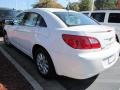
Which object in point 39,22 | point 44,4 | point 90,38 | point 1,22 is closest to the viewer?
point 90,38

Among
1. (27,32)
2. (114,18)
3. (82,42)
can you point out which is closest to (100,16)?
(114,18)

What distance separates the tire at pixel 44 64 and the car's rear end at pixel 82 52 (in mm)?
231

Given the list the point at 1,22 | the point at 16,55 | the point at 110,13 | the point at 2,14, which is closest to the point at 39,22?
the point at 16,55

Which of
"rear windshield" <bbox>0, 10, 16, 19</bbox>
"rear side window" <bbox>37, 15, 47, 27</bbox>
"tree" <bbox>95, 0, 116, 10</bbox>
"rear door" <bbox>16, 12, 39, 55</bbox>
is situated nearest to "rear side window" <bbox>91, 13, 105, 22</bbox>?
"rear door" <bbox>16, 12, 39, 55</bbox>

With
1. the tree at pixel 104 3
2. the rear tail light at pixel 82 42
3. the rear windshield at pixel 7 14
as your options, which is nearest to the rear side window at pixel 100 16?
the rear windshield at pixel 7 14

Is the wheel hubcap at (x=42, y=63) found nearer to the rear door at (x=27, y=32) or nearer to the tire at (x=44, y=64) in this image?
the tire at (x=44, y=64)

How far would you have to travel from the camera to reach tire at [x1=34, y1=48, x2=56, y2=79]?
5.65 metres

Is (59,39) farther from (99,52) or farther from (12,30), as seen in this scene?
(12,30)

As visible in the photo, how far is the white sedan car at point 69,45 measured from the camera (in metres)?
5.04

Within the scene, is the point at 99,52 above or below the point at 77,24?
below

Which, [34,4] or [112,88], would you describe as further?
[34,4]

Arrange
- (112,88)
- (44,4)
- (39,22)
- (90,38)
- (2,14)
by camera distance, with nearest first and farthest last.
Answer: (90,38)
(112,88)
(39,22)
(2,14)
(44,4)

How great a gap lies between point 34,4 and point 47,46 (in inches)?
2146

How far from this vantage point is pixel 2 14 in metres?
14.1
